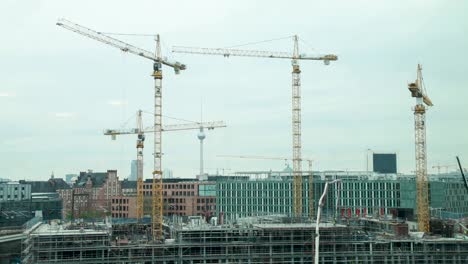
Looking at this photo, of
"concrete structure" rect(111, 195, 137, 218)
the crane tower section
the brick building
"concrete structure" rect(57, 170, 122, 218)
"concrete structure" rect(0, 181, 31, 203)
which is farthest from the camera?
"concrete structure" rect(57, 170, 122, 218)

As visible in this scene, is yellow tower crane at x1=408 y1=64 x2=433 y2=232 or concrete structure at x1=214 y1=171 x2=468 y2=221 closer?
yellow tower crane at x1=408 y1=64 x2=433 y2=232

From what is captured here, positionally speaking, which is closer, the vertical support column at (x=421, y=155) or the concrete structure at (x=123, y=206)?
the vertical support column at (x=421, y=155)

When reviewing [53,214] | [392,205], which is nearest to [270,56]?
[392,205]

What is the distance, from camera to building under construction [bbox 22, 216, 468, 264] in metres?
57.9

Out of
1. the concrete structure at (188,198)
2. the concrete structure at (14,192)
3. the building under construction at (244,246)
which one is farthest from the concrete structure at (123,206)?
the building under construction at (244,246)

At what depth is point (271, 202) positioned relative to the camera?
4712 inches

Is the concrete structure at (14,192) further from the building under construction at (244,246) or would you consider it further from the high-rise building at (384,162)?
the high-rise building at (384,162)

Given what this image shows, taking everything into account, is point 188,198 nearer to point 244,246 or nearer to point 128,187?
point 128,187

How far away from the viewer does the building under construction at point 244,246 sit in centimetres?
5791

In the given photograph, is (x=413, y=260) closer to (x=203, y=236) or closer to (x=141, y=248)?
(x=203, y=236)

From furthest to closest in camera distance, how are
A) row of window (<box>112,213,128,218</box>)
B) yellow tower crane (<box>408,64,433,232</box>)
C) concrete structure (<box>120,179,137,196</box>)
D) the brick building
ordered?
concrete structure (<box>120,179,137,196</box>) < the brick building < row of window (<box>112,213,128,218</box>) < yellow tower crane (<box>408,64,433,232</box>)

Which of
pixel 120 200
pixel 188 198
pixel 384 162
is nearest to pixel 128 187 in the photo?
pixel 120 200

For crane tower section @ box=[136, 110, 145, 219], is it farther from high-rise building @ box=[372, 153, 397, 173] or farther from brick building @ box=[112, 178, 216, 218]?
high-rise building @ box=[372, 153, 397, 173]

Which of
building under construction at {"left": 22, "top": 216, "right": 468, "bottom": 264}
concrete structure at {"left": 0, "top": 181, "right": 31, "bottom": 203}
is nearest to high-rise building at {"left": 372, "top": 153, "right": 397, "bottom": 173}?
building under construction at {"left": 22, "top": 216, "right": 468, "bottom": 264}
